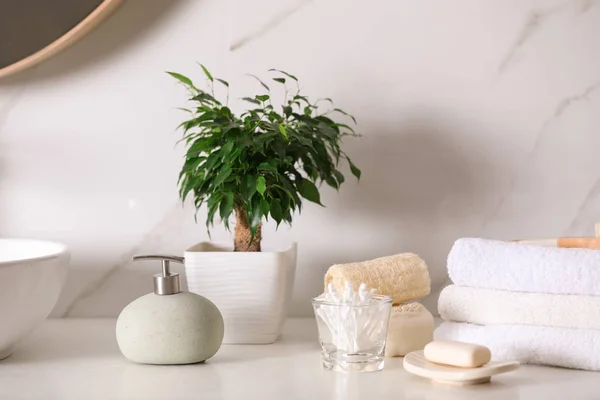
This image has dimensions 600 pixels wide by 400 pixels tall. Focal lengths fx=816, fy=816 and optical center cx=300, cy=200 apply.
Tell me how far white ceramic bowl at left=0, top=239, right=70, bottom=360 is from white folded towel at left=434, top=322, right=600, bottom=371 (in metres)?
0.47

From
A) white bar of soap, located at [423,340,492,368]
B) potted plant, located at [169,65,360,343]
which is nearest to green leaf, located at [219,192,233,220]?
potted plant, located at [169,65,360,343]

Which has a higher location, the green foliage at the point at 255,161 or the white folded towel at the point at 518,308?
the green foliage at the point at 255,161

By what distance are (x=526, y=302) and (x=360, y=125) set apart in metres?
0.42

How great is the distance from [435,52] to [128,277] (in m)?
0.56

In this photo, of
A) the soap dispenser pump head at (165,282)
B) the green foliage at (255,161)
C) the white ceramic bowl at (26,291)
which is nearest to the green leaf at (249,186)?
the green foliage at (255,161)

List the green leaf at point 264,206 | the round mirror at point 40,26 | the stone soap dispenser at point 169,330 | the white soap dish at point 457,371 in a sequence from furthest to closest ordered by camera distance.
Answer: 1. the round mirror at point 40,26
2. the green leaf at point 264,206
3. the stone soap dispenser at point 169,330
4. the white soap dish at point 457,371

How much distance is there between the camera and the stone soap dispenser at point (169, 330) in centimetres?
90

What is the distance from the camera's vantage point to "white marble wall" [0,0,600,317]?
1.18 metres

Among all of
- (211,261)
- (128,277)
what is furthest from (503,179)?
(128,277)

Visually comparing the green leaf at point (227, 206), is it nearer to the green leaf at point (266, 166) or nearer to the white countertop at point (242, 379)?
the green leaf at point (266, 166)

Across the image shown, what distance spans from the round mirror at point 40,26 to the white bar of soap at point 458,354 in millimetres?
678

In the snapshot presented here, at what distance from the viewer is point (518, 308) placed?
879mm

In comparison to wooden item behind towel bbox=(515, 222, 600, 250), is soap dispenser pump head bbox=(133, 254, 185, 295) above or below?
below

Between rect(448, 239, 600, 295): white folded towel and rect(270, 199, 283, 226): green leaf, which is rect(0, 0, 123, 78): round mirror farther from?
rect(448, 239, 600, 295): white folded towel
